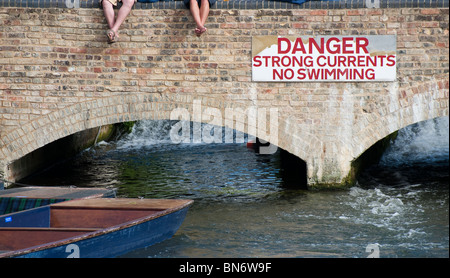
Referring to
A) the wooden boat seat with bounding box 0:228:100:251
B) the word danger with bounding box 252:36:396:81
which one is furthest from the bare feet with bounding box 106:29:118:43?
the wooden boat seat with bounding box 0:228:100:251

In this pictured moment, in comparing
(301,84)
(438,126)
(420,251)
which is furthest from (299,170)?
(438,126)

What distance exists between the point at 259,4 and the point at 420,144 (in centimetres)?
885

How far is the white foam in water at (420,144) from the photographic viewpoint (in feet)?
53.9

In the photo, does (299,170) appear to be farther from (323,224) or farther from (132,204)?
(132,204)

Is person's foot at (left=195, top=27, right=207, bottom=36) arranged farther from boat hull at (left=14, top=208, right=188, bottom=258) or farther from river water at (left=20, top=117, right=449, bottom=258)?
boat hull at (left=14, top=208, right=188, bottom=258)

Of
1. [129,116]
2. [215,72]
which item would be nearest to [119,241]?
[129,116]

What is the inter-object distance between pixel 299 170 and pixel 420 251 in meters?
5.50

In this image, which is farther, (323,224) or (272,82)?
(272,82)

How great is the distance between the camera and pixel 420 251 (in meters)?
8.95

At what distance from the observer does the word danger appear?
458 inches

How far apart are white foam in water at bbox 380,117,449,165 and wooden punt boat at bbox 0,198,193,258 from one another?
803cm

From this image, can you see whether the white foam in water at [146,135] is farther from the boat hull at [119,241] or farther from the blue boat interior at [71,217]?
the boat hull at [119,241]

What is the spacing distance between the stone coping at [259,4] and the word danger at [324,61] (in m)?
0.57

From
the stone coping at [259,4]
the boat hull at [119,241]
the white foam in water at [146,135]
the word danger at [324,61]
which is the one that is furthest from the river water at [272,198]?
the stone coping at [259,4]
